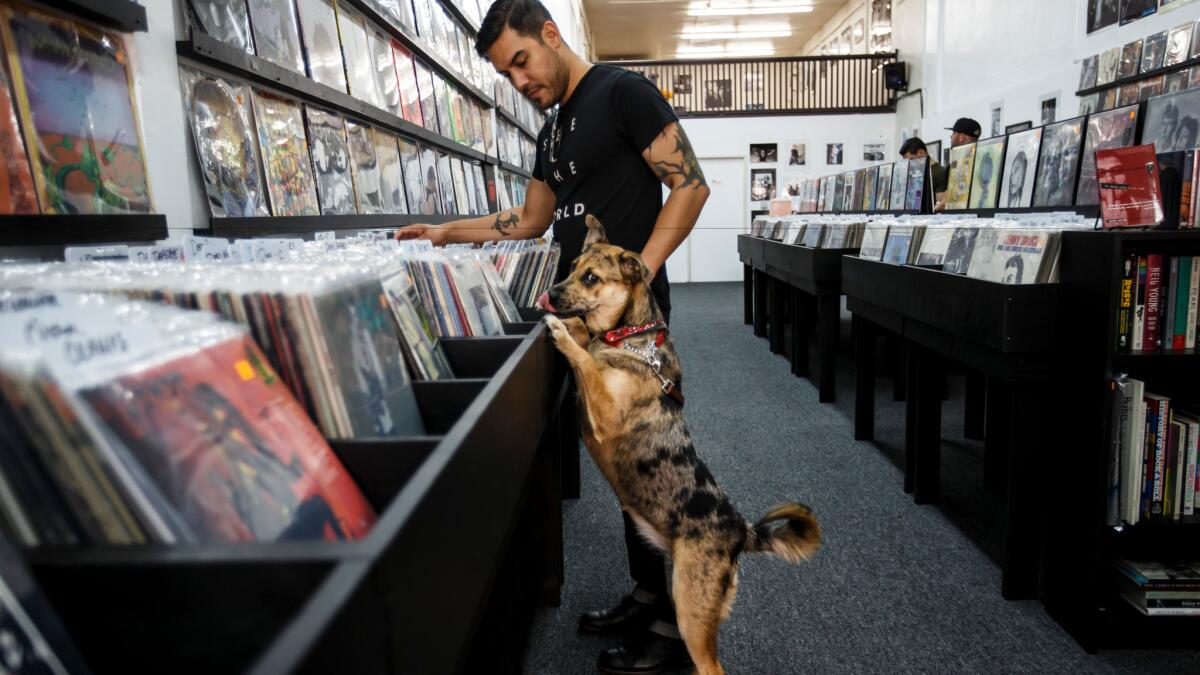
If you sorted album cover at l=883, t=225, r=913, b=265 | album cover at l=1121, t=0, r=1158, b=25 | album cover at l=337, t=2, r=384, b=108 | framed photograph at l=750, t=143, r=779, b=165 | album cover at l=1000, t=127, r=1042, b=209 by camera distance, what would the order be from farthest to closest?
framed photograph at l=750, t=143, r=779, b=165
album cover at l=1121, t=0, r=1158, b=25
album cover at l=1000, t=127, r=1042, b=209
album cover at l=883, t=225, r=913, b=265
album cover at l=337, t=2, r=384, b=108

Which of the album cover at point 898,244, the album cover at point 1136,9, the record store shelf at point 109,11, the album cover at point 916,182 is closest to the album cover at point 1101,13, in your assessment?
the album cover at point 1136,9

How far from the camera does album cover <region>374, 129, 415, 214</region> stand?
258 centimetres

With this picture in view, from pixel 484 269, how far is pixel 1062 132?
10.7 feet

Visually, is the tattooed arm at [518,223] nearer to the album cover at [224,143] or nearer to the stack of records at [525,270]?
the stack of records at [525,270]

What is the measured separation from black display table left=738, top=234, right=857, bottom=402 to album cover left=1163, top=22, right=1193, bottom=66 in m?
3.18

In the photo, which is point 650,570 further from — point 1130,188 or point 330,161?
point 1130,188

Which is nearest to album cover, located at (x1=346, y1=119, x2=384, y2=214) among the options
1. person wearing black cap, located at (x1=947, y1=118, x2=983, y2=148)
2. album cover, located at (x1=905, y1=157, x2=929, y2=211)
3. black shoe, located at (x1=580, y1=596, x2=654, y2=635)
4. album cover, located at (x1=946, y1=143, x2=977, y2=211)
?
black shoe, located at (x1=580, y1=596, x2=654, y2=635)

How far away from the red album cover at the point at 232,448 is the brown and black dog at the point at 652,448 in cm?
88

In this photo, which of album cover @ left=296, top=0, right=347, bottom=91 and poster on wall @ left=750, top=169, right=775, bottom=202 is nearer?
album cover @ left=296, top=0, right=347, bottom=91

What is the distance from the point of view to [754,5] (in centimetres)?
1233

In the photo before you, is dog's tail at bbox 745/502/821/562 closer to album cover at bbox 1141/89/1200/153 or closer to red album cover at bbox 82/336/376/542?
red album cover at bbox 82/336/376/542

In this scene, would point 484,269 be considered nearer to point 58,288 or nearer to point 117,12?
point 117,12

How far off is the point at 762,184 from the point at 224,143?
11.2 m

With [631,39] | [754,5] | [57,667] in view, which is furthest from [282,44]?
[631,39]
